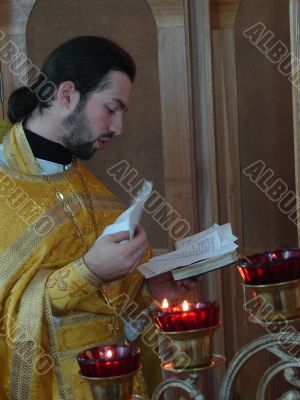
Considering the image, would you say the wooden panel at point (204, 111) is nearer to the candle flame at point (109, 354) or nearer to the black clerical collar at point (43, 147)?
the black clerical collar at point (43, 147)

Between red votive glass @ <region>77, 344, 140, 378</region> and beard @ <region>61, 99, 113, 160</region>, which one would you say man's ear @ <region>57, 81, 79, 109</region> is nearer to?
beard @ <region>61, 99, 113, 160</region>

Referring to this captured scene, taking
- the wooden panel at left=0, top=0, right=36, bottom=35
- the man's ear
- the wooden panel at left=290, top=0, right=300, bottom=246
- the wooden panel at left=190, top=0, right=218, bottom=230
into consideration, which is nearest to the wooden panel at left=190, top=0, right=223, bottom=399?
the wooden panel at left=190, top=0, right=218, bottom=230

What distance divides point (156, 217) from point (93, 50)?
1068 millimetres

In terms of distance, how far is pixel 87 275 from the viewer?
165cm

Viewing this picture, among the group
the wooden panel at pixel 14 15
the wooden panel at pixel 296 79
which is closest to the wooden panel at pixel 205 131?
the wooden panel at pixel 296 79

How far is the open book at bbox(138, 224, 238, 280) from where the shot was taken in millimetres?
1699

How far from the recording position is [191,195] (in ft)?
9.38

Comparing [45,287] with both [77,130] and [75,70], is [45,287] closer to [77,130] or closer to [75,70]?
[77,130]

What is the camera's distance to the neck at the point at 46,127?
76.3 inches

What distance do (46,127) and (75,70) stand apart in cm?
16

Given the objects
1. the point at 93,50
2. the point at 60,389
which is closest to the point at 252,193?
the point at 93,50

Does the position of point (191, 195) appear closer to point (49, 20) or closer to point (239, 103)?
point (239, 103)

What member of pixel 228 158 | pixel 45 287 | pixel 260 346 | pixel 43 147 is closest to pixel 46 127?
pixel 43 147

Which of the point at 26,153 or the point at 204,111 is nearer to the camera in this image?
the point at 26,153
